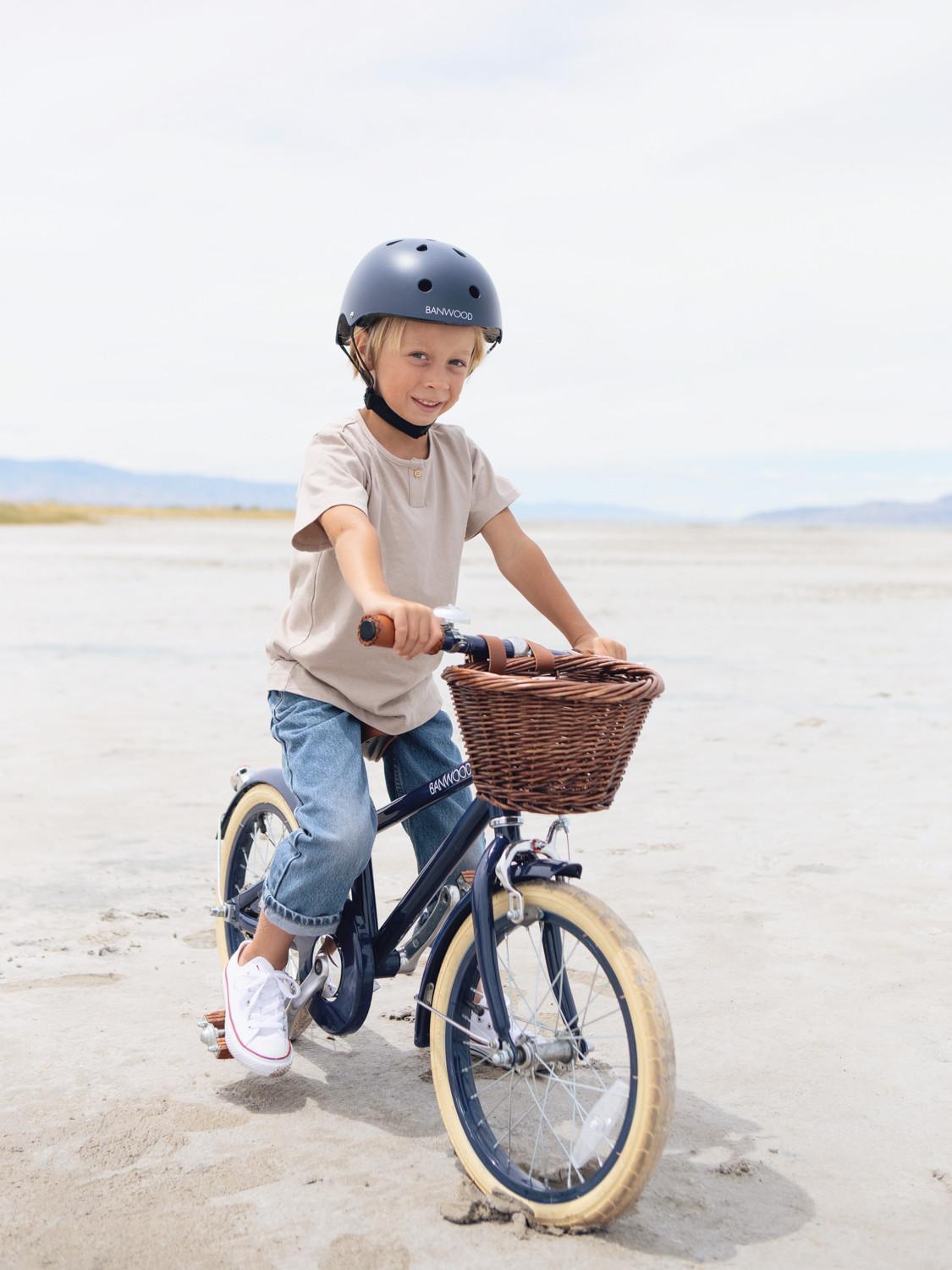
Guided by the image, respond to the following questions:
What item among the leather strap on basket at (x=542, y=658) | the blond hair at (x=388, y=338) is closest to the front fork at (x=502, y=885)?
the leather strap on basket at (x=542, y=658)

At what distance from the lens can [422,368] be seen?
11.2 ft

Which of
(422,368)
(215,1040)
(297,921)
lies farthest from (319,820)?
(422,368)

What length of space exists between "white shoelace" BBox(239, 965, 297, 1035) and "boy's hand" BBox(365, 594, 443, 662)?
122 centimetres

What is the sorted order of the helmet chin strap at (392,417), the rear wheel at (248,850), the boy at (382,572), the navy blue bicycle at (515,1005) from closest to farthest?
the navy blue bicycle at (515,1005) → the boy at (382,572) → the helmet chin strap at (392,417) → the rear wheel at (248,850)

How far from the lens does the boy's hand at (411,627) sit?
2.79m

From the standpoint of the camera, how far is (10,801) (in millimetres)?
6809

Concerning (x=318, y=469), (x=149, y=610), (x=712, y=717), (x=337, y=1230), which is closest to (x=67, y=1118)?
(x=337, y=1230)

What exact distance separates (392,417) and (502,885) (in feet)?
3.84

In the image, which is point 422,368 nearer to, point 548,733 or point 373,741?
point 373,741

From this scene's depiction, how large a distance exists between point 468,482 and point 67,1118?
185 centimetres

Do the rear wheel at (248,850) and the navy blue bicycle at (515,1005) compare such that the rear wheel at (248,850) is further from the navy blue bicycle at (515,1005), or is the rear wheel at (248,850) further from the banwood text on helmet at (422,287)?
the banwood text on helmet at (422,287)

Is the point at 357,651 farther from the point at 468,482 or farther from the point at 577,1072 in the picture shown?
the point at 577,1072

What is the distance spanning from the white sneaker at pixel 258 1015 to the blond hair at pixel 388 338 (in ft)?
5.08

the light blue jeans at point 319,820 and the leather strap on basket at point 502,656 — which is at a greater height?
the leather strap on basket at point 502,656
